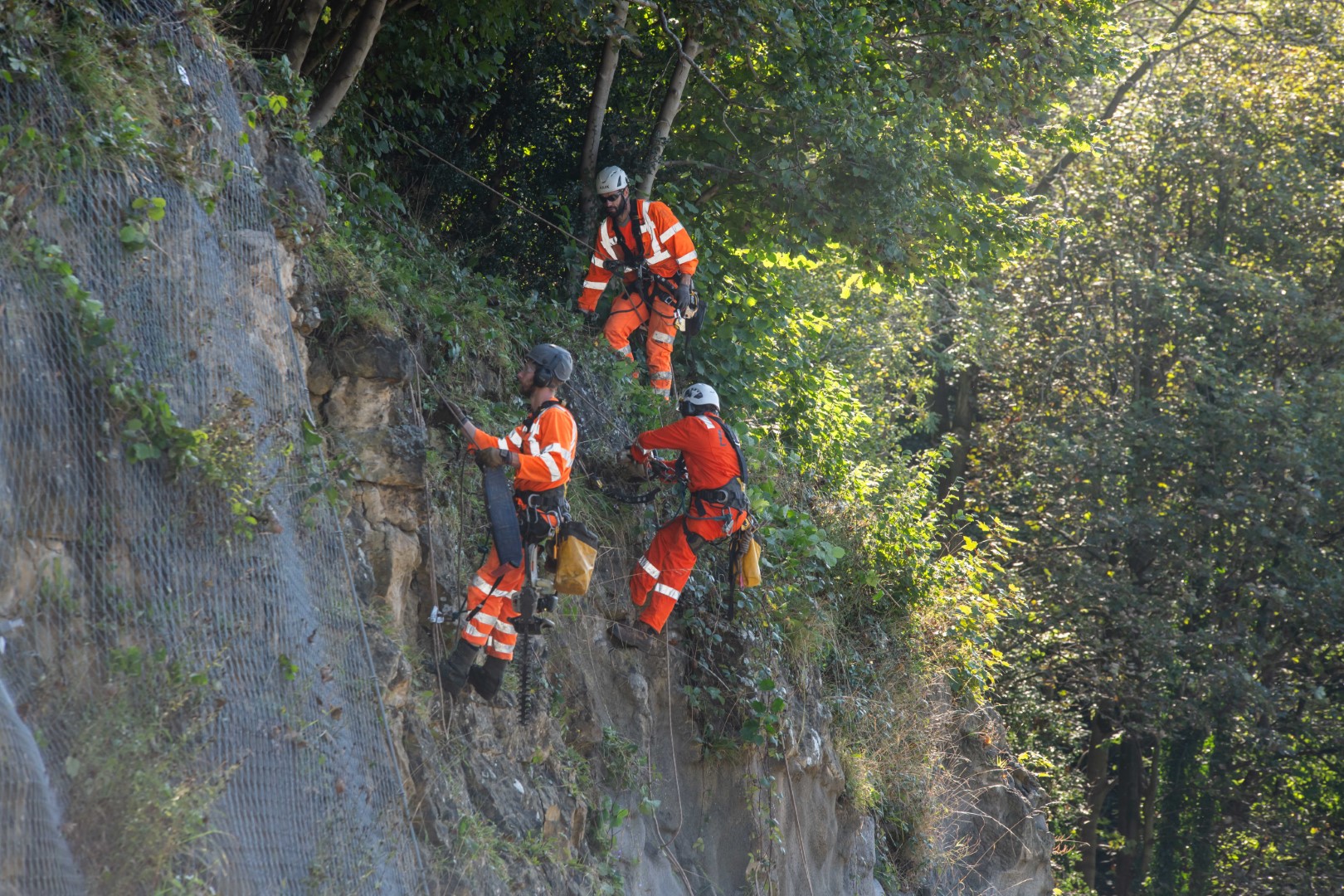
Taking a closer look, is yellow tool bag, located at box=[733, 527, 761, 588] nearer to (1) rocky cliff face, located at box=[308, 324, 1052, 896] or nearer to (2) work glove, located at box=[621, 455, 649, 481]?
(1) rocky cliff face, located at box=[308, 324, 1052, 896]

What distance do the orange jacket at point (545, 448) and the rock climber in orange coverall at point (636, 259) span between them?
3290 mm

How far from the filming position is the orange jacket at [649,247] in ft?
32.0

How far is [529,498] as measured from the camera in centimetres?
668

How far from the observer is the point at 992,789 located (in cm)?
1359

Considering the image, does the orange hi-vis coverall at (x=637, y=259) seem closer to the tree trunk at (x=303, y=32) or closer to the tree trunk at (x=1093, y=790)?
the tree trunk at (x=303, y=32)

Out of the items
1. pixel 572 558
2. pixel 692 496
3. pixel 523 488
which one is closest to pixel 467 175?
pixel 692 496

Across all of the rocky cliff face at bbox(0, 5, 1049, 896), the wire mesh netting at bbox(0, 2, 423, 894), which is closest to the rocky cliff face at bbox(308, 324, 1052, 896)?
the rocky cliff face at bbox(0, 5, 1049, 896)

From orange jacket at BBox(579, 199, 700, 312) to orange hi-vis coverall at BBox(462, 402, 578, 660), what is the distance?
3273 mm

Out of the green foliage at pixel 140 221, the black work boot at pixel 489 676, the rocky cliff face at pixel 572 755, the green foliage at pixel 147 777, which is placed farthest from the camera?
the black work boot at pixel 489 676

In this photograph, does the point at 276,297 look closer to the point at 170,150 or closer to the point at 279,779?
the point at 170,150

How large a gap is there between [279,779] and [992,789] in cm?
1021

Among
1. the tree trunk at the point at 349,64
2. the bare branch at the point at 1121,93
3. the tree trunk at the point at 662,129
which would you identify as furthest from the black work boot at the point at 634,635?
the bare branch at the point at 1121,93

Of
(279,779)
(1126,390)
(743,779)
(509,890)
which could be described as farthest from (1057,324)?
(279,779)

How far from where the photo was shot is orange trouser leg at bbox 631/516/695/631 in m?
8.69
